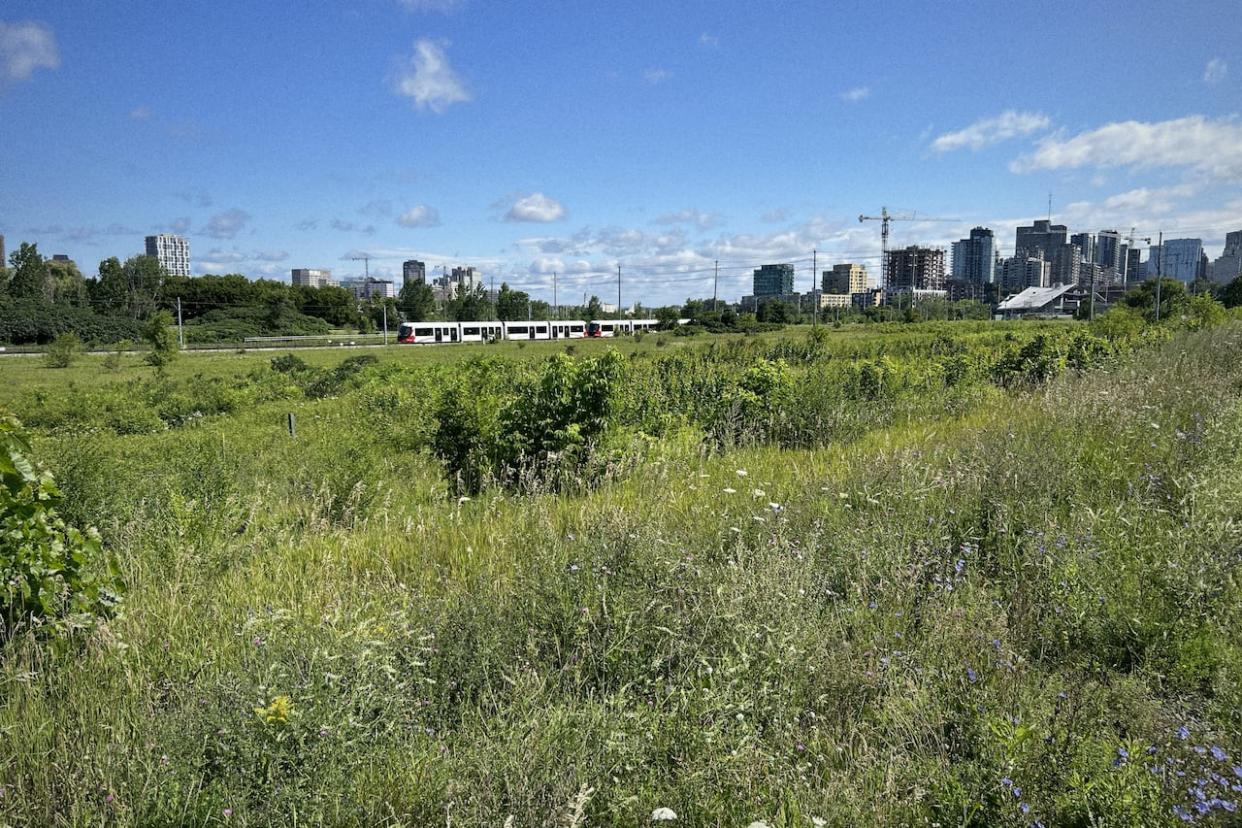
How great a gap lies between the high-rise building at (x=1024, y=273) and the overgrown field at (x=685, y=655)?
136 m

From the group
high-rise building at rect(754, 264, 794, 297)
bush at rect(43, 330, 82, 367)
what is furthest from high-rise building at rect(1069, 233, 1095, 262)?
bush at rect(43, 330, 82, 367)

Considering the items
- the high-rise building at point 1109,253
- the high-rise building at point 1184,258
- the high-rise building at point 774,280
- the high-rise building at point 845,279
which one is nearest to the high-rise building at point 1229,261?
the high-rise building at point 1184,258

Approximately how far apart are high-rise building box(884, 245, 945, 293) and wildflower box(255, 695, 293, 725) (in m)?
134

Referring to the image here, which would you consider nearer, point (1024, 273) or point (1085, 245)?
point (1085, 245)

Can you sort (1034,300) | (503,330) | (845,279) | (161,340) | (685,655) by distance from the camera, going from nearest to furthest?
(685,655)
(161,340)
(503,330)
(1034,300)
(845,279)

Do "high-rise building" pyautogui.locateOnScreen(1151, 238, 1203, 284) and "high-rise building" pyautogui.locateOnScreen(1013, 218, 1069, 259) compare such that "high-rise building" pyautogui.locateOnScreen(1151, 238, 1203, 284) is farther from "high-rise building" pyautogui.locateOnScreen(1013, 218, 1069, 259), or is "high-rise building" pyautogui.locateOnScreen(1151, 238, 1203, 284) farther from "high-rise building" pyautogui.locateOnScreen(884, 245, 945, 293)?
"high-rise building" pyautogui.locateOnScreen(884, 245, 945, 293)

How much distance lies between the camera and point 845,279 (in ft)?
543

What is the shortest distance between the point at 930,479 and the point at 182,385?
29219 millimetres

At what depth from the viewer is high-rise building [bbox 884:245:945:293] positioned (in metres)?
132

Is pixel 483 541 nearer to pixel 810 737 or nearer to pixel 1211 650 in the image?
pixel 810 737

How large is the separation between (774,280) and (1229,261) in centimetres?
8086

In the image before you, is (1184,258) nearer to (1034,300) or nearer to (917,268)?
(917,268)

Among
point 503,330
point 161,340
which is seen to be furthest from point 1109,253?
point 161,340

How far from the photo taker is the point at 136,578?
4172mm
